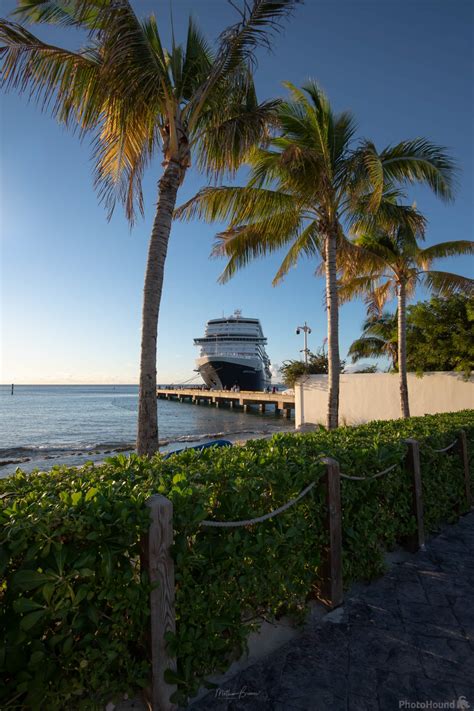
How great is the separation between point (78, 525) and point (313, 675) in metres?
1.71

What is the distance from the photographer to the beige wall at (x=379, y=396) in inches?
550

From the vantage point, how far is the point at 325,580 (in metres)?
2.85

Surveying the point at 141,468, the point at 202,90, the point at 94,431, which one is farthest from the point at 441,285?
the point at 94,431

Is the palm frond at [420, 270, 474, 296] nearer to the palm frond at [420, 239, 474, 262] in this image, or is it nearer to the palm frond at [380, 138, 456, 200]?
the palm frond at [420, 239, 474, 262]

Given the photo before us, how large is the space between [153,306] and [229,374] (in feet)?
170

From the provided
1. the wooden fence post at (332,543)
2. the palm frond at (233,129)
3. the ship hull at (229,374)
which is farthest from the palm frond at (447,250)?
the ship hull at (229,374)

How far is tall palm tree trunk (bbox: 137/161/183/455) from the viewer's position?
17.1 ft

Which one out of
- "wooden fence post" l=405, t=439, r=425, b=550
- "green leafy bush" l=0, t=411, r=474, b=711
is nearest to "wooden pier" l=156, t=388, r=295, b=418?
"wooden fence post" l=405, t=439, r=425, b=550

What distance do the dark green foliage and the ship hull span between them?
1642 inches

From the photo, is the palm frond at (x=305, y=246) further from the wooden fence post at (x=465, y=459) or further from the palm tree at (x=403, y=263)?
the wooden fence post at (x=465, y=459)

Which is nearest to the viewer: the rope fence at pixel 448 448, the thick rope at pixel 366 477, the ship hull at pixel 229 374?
the thick rope at pixel 366 477

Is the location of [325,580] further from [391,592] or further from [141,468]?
[141,468]

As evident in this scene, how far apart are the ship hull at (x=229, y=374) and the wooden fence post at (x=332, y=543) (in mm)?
53219

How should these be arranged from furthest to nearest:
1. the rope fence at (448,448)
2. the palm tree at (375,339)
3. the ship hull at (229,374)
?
the ship hull at (229,374) → the palm tree at (375,339) → the rope fence at (448,448)
